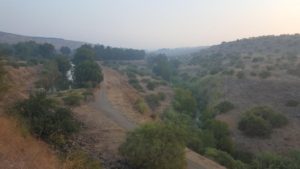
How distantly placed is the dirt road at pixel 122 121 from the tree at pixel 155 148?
3197 mm

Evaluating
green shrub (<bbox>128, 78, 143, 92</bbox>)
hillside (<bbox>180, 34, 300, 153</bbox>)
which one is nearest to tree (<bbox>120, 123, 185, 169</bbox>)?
hillside (<bbox>180, 34, 300, 153</bbox>)

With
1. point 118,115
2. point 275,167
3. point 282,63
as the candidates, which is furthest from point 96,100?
point 282,63

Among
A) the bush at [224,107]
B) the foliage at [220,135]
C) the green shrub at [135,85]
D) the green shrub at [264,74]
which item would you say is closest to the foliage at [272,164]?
the foliage at [220,135]

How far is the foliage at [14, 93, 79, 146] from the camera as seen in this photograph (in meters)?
20.6

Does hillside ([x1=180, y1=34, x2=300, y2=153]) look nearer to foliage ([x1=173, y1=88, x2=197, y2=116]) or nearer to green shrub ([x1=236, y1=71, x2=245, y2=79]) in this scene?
green shrub ([x1=236, y1=71, x2=245, y2=79])

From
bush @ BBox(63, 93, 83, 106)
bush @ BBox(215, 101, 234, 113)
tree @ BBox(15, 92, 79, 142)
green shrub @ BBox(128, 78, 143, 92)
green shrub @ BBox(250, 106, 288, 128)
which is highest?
tree @ BBox(15, 92, 79, 142)

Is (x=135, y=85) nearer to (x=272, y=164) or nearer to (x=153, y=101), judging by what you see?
(x=153, y=101)

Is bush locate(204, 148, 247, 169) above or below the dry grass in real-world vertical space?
above

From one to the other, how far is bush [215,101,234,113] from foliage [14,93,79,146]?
1247 inches

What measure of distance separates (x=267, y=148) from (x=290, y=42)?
87.7m

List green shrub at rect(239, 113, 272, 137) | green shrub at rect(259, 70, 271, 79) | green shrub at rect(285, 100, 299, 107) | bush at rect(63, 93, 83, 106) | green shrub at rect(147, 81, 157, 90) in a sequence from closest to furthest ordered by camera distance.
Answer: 1. bush at rect(63, 93, 83, 106)
2. green shrub at rect(239, 113, 272, 137)
3. green shrub at rect(285, 100, 299, 107)
4. green shrub at rect(259, 70, 271, 79)
5. green shrub at rect(147, 81, 157, 90)

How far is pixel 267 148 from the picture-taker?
3928 centimetres

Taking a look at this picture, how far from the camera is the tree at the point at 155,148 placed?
64.0ft

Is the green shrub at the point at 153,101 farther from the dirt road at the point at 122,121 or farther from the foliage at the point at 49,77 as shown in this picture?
the foliage at the point at 49,77
